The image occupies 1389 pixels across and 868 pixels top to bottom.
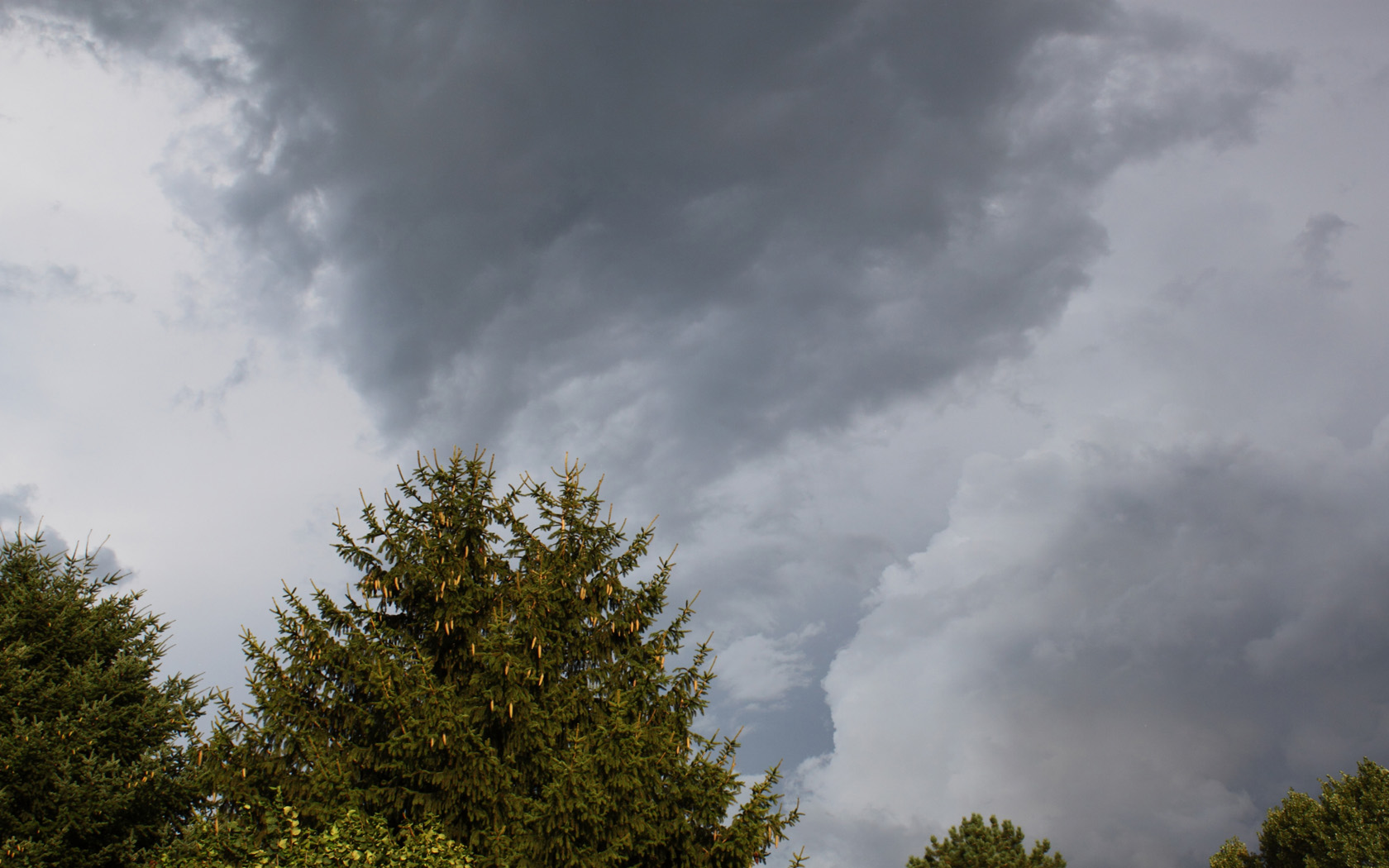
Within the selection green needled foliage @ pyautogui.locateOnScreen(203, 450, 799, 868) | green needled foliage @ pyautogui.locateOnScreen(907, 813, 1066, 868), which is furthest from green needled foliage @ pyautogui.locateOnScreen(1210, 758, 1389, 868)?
green needled foliage @ pyautogui.locateOnScreen(203, 450, 799, 868)

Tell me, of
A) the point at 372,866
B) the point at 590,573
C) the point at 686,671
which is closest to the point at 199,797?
the point at 372,866

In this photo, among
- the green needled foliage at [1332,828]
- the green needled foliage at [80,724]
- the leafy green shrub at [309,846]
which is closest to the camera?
the leafy green shrub at [309,846]

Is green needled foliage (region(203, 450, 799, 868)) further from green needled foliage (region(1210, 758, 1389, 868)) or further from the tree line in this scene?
green needled foliage (region(1210, 758, 1389, 868))

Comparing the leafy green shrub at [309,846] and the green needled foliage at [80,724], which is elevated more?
the green needled foliage at [80,724]

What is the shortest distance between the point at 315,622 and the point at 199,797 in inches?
219

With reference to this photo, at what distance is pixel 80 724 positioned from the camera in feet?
52.7

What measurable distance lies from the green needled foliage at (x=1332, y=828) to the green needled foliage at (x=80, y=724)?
46.2 metres

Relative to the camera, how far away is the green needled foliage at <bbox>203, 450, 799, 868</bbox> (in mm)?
12961

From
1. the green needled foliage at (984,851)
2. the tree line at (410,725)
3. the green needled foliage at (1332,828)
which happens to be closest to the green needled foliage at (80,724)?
the tree line at (410,725)

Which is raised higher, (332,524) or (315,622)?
(332,524)

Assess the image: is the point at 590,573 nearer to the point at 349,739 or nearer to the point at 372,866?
the point at 349,739

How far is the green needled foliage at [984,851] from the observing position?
3688 cm

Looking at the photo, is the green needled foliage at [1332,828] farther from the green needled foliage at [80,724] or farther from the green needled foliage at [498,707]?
the green needled foliage at [80,724]

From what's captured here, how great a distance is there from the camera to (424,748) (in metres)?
13.1
